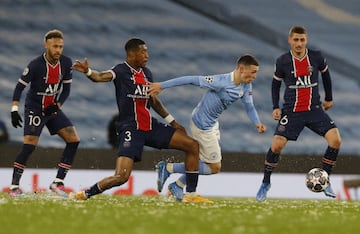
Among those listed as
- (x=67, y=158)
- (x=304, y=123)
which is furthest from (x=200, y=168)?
(x=67, y=158)

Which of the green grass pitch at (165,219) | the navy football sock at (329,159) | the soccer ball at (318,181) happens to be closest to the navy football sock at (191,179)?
the green grass pitch at (165,219)

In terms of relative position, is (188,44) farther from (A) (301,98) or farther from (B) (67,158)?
(A) (301,98)

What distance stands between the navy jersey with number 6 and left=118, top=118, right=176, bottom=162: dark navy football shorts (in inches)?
67.4

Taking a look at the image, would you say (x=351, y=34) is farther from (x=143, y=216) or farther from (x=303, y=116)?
(x=143, y=216)

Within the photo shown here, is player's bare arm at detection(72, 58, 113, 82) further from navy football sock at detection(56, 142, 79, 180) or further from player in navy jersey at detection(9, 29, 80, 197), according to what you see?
navy football sock at detection(56, 142, 79, 180)

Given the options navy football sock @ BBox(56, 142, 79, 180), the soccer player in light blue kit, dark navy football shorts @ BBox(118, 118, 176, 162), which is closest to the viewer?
dark navy football shorts @ BBox(118, 118, 176, 162)

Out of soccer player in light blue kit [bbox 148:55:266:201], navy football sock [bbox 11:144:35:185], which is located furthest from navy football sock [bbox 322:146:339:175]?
navy football sock [bbox 11:144:35:185]

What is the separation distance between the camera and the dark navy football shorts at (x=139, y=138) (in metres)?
10.1

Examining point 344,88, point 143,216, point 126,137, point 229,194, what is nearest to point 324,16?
point 344,88

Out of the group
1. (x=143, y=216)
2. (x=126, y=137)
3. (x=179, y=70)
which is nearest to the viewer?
(x=143, y=216)

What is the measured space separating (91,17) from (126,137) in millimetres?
10340

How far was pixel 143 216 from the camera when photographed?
7785mm

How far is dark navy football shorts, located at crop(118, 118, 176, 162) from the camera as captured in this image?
1010cm

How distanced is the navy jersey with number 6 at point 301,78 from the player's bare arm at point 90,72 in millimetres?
2361
